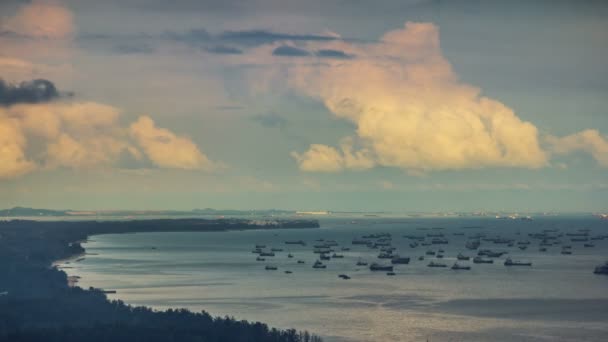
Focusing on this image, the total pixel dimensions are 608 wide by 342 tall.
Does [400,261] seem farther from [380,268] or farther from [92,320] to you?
[92,320]

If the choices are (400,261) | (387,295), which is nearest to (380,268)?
(400,261)

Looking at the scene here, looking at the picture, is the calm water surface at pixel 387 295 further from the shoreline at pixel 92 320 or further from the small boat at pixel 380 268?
the shoreline at pixel 92 320

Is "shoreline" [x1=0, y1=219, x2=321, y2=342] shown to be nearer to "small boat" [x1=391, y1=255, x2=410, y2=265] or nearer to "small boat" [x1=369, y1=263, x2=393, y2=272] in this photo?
"small boat" [x1=369, y1=263, x2=393, y2=272]

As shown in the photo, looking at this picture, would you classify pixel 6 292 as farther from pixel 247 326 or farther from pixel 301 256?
pixel 301 256

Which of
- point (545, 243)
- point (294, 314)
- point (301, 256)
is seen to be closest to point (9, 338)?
point (294, 314)

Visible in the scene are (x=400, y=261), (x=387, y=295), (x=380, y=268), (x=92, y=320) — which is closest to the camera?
(x=92, y=320)

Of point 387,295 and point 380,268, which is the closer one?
point 387,295

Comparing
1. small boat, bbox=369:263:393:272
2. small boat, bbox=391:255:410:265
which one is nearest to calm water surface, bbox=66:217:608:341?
small boat, bbox=369:263:393:272

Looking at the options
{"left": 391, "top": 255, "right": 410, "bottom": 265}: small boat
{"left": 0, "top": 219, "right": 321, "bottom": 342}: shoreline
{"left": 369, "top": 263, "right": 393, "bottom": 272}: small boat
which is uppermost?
{"left": 391, "top": 255, "right": 410, "bottom": 265}: small boat

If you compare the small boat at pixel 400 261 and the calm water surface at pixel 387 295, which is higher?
the small boat at pixel 400 261

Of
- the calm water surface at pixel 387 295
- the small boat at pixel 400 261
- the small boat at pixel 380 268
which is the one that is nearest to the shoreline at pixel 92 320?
the calm water surface at pixel 387 295
